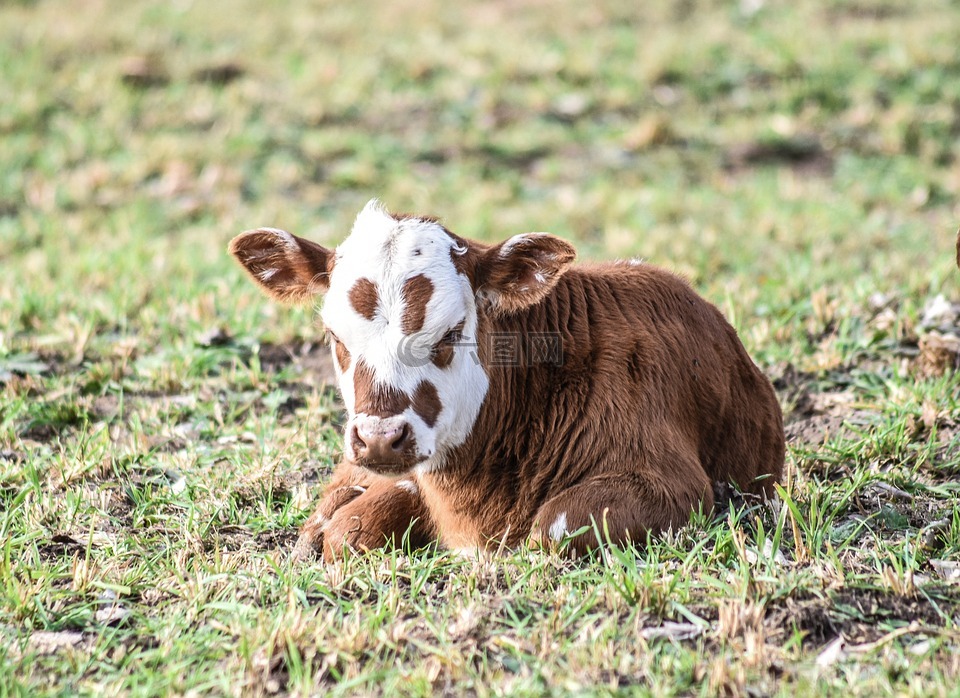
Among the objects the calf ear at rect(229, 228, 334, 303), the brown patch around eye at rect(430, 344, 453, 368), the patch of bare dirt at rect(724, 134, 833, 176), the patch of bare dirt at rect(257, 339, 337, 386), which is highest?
the calf ear at rect(229, 228, 334, 303)

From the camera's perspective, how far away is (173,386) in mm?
6000

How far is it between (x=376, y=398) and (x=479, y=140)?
7.02 m

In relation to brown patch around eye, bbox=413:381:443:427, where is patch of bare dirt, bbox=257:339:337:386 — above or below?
below

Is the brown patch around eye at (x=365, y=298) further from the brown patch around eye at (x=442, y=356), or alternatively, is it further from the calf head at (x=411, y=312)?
the brown patch around eye at (x=442, y=356)

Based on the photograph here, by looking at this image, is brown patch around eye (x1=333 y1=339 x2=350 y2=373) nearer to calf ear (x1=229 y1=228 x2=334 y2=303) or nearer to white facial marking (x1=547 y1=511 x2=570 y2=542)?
calf ear (x1=229 y1=228 x2=334 y2=303)

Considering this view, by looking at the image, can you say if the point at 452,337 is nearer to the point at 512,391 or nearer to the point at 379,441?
the point at 512,391

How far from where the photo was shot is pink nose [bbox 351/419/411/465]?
3.87 m

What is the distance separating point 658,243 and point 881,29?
17.7ft

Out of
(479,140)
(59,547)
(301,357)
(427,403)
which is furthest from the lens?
(479,140)

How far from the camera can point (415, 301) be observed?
405 centimetres

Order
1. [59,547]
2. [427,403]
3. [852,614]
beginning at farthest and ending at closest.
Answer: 1. [59,547]
2. [427,403]
3. [852,614]

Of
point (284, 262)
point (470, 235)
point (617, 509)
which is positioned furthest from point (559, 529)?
point (470, 235)

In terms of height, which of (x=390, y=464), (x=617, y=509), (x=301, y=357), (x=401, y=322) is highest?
(x=401, y=322)

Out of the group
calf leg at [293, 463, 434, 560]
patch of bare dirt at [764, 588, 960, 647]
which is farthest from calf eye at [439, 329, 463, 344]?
patch of bare dirt at [764, 588, 960, 647]
